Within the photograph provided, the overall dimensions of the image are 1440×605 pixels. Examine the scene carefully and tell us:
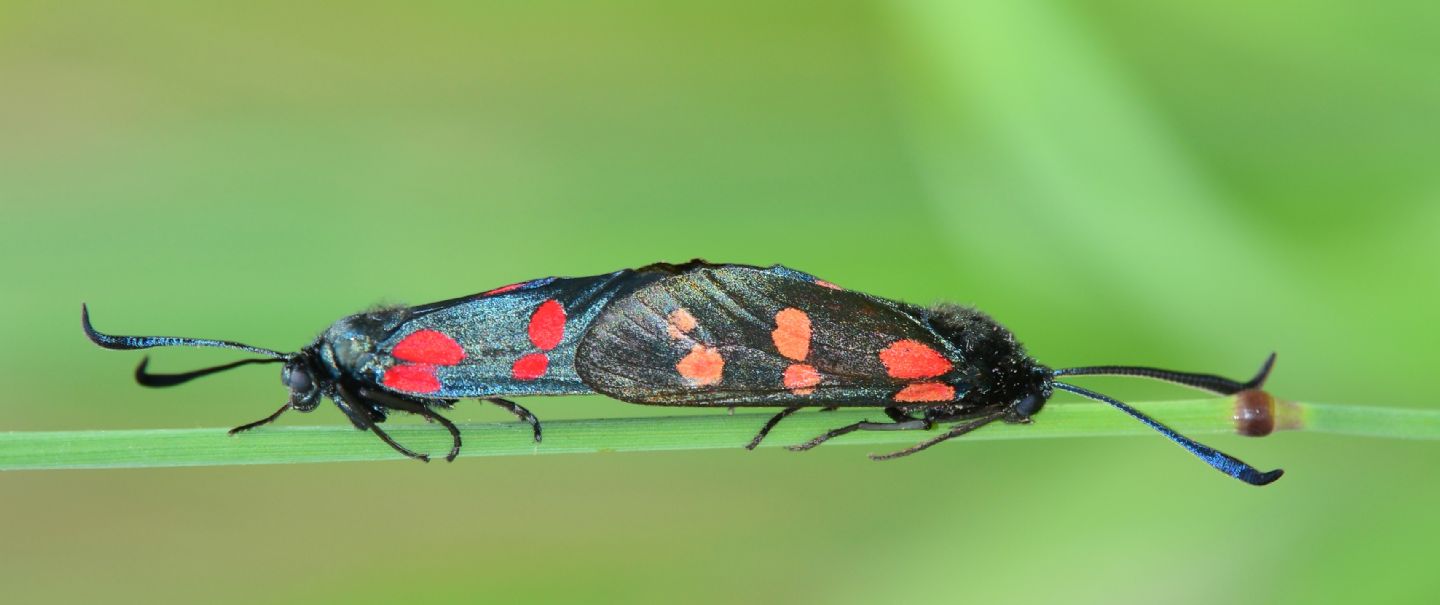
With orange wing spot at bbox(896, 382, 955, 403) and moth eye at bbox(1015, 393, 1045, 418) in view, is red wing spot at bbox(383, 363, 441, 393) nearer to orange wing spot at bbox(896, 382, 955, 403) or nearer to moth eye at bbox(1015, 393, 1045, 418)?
orange wing spot at bbox(896, 382, 955, 403)

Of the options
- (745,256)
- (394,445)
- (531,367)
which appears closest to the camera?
(394,445)

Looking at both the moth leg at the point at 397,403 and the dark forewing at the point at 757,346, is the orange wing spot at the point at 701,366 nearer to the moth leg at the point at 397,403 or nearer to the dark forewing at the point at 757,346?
the dark forewing at the point at 757,346

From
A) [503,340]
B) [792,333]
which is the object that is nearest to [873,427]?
[792,333]

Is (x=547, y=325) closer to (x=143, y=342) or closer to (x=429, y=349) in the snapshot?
(x=429, y=349)

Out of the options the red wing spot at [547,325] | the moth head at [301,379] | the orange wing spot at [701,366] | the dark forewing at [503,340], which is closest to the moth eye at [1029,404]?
the orange wing spot at [701,366]

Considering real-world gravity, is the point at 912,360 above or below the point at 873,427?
above
